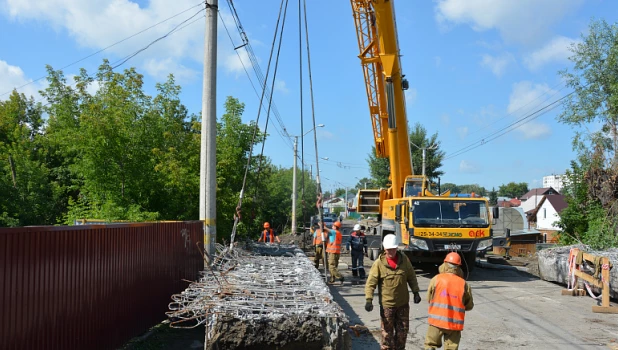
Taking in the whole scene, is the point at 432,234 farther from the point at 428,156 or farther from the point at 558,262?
the point at 428,156

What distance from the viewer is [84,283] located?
20.6 ft

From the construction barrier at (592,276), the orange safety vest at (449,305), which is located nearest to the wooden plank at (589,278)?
the construction barrier at (592,276)

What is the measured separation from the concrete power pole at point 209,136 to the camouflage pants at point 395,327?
4.92m

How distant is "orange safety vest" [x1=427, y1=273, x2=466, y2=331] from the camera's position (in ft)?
19.6

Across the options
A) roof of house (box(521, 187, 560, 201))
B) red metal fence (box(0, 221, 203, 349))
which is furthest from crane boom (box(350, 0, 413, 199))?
roof of house (box(521, 187, 560, 201))

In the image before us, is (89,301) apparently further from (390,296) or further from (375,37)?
(375,37)

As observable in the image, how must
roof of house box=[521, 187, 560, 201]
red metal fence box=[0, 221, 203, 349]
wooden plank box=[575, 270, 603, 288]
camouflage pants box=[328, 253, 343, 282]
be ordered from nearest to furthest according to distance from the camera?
red metal fence box=[0, 221, 203, 349] → wooden plank box=[575, 270, 603, 288] → camouflage pants box=[328, 253, 343, 282] → roof of house box=[521, 187, 560, 201]

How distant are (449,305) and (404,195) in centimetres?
1160

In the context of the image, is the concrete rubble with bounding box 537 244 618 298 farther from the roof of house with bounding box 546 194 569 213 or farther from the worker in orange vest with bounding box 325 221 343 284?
the roof of house with bounding box 546 194 569 213

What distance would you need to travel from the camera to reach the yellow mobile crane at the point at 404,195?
15578mm

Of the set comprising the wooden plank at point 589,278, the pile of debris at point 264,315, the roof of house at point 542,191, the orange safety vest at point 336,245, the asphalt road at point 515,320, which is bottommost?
the asphalt road at point 515,320

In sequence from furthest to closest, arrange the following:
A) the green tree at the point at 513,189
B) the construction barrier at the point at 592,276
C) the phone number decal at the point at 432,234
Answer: the green tree at the point at 513,189 < the phone number decal at the point at 432,234 < the construction barrier at the point at 592,276

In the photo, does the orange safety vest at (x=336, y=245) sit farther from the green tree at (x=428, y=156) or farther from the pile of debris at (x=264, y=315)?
the green tree at (x=428, y=156)

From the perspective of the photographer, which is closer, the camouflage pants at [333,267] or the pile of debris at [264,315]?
the pile of debris at [264,315]
